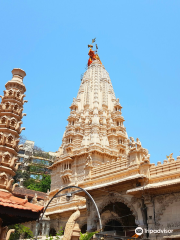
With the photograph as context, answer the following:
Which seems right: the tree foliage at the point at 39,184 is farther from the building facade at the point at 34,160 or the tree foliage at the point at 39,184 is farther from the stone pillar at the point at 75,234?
the stone pillar at the point at 75,234

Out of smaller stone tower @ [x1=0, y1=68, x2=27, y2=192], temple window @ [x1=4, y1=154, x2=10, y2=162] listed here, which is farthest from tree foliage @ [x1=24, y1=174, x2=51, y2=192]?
temple window @ [x1=4, y1=154, x2=10, y2=162]

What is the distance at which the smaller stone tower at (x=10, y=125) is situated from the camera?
14258 mm

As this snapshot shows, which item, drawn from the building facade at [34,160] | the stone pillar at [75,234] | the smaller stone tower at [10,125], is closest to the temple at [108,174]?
the stone pillar at [75,234]

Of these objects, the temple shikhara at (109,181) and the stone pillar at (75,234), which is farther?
the temple shikhara at (109,181)

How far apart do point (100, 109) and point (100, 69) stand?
522 inches

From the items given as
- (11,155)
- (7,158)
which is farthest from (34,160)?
(7,158)

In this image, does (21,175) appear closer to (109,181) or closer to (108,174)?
(108,174)

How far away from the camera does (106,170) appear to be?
→ 21.0m

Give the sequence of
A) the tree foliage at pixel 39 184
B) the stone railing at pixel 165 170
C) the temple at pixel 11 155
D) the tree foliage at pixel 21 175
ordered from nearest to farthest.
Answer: the temple at pixel 11 155 → the stone railing at pixel 165 170 → the tree foliage at pixel 39 184 → the tree foliage at pixel 21 175

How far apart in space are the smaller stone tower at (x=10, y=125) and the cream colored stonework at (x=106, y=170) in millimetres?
7194

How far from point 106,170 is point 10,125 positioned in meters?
9.31

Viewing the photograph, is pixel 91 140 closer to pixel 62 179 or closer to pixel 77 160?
pixel 77 160

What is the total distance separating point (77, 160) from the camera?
3581cm

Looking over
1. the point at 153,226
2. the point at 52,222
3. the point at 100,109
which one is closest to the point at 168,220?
the point at 153,226
